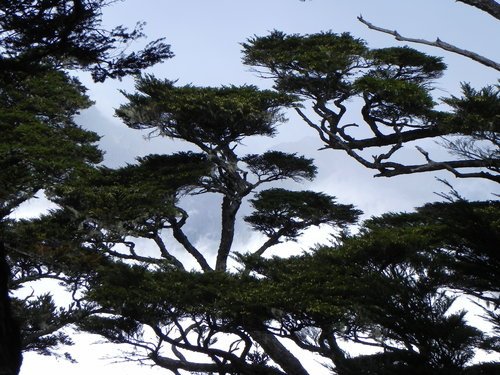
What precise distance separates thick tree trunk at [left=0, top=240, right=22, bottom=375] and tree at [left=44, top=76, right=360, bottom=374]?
6.68 metres

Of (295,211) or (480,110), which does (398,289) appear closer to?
(480,110)

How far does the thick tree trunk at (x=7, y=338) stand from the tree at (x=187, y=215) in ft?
21.9

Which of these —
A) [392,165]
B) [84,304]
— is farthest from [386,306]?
[84,304]

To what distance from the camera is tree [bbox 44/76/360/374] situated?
38.9 ft

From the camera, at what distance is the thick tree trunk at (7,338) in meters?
4.41

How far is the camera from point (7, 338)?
4.56 m

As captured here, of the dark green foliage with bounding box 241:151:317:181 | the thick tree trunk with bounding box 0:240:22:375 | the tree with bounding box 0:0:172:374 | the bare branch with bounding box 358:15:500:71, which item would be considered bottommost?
the thick tree trunk with bounding box 0:240:22:375

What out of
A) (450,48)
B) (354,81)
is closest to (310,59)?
(354,81)

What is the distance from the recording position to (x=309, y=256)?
42.3 ft

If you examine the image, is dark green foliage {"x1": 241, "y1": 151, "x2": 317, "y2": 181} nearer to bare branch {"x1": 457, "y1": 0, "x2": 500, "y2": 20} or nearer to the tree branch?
the tree branch

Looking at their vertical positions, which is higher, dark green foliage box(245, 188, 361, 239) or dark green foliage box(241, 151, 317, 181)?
dark green foliage box(241, 151, 317, 181)

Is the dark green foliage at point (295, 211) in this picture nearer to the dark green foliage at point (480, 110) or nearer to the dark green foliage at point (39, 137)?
the dark green foliage at point (39, 137)

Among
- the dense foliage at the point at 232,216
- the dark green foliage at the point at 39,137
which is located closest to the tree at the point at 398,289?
the dense foliage at the point at 232,216

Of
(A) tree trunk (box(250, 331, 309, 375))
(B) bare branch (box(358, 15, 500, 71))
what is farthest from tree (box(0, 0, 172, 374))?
(A) tree trunk (box(250, 331, 309, 375))
